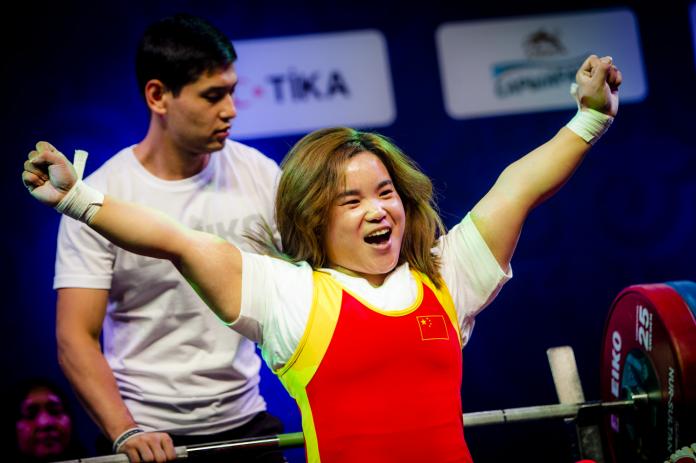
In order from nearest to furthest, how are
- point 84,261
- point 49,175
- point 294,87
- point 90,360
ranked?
point 49,175 < point 90,360 < point 84,261 < point 294,87

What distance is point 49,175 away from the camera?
188cm

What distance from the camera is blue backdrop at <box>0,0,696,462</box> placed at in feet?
11.5

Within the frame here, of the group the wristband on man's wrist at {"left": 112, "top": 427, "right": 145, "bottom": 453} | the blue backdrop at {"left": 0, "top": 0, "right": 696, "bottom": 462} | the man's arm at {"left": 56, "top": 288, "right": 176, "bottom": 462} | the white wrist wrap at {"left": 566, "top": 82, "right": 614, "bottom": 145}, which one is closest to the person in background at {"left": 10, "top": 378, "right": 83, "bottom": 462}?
the blue backdrop at {"left": 0, "top": 0, "right": 696, "bottom": 462}

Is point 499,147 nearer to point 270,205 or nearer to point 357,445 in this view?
point 270,205

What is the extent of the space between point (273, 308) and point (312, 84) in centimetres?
189

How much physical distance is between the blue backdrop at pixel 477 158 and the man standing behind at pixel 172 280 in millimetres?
889

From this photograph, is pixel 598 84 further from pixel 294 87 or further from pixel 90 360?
pixel 294 87

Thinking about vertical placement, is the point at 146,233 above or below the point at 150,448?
above

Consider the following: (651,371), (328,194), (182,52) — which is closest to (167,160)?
(182,52)

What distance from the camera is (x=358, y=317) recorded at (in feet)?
6.54

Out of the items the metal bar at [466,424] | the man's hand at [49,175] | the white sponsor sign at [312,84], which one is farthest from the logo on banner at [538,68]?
the man's hand at [49,175]

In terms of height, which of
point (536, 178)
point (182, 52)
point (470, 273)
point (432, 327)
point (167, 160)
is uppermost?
point (182, 52)

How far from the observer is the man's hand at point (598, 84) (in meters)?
2.14

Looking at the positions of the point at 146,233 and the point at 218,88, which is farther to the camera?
the point at 218,88
